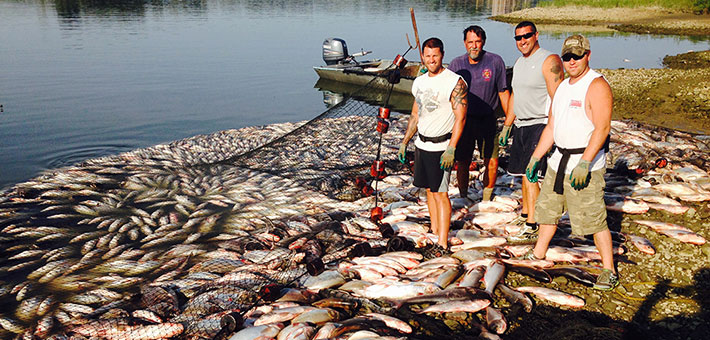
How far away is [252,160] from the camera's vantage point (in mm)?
9766

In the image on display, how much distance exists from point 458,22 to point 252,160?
162ft

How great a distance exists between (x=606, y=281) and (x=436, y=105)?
240cm

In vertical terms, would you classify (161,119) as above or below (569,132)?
below

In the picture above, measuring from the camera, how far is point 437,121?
16.4ft

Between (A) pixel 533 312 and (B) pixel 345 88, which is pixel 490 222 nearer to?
(A) pixel 533 312

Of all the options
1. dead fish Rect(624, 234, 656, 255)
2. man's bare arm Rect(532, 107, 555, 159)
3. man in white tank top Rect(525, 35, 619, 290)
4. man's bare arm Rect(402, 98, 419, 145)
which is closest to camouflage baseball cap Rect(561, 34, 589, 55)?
man in white tank top Rect(525, 35, 619, 290)

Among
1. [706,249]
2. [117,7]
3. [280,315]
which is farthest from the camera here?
[117,7]

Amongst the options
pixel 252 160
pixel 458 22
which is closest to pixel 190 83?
pixel 252 160

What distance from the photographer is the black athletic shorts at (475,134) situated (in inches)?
241

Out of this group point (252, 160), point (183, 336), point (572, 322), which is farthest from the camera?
point (252, 160)

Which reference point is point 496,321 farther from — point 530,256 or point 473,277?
point 530,256

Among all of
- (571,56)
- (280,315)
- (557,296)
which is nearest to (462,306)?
(557,296)

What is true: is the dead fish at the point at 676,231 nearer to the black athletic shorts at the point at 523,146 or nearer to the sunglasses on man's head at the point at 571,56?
the black athletic shorts at the point at 523,146

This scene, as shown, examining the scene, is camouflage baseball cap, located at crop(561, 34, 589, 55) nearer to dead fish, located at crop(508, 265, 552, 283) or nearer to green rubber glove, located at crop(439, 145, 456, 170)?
green rubber glove, located at crop(439, 145, 456, 170)
